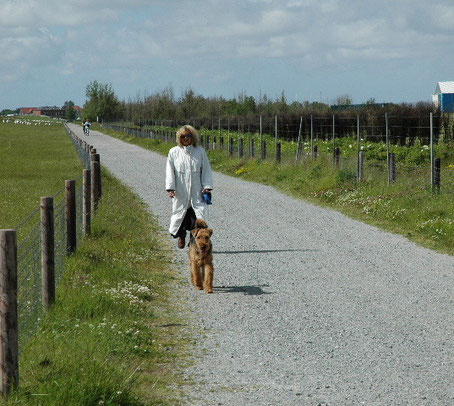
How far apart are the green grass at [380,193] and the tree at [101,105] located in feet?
393

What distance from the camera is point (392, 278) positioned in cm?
997

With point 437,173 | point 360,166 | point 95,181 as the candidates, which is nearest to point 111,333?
point 95,181

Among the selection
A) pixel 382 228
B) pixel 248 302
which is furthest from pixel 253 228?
pixel 248 302

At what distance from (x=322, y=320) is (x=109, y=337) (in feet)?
7.03

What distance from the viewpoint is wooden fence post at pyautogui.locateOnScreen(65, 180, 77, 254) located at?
10.3 metres

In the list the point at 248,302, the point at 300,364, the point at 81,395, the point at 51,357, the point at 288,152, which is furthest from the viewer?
the point at 288,152

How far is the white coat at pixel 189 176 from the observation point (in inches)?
396

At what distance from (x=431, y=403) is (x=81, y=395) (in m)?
2.18

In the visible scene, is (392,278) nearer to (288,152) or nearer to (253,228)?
(253,228)

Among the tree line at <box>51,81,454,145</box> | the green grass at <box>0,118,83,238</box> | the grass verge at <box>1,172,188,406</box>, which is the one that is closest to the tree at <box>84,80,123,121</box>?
the tree line at <box>51,81,454,145</box>

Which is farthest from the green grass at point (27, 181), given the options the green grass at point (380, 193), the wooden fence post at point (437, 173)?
the wooden fence post at point (437, 173)

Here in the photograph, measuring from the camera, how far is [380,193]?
59.6 feet

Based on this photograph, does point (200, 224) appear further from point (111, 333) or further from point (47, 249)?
point (111, 333)

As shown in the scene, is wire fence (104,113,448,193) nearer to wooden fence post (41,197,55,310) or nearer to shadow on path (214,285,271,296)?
shadow on path (214,285,271,296)
